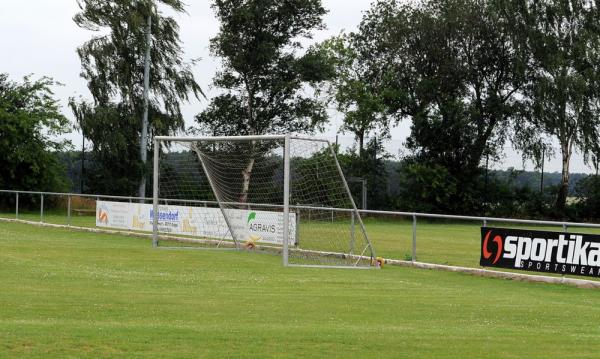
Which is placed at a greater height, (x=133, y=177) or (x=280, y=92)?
(x=280, y=92)

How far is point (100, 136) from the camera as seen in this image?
51344 mm

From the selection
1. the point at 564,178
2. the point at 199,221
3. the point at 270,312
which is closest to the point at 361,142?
the point at 564,178

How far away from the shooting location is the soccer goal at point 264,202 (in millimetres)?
23234

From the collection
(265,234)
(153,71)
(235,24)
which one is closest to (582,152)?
(235,24)

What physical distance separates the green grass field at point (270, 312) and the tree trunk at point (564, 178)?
34.2m

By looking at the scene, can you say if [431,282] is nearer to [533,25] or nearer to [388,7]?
[533,25]

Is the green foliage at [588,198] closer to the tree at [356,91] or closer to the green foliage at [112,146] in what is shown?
the tree at [356,91]

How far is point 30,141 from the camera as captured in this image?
47.9 m

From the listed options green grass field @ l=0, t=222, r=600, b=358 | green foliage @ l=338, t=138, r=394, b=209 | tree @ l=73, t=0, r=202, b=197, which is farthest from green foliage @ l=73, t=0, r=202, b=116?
green grass field @ l=0, t=222, r=600, b=358

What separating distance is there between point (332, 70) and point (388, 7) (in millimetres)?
9166

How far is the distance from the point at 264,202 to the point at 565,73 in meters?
30.2

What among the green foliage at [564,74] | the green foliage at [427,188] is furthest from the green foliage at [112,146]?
the green foliage at [564,74]

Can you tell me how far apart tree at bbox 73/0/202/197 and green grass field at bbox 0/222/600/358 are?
30.9 metres

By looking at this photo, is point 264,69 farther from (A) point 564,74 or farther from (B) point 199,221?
(B) point 199,221
